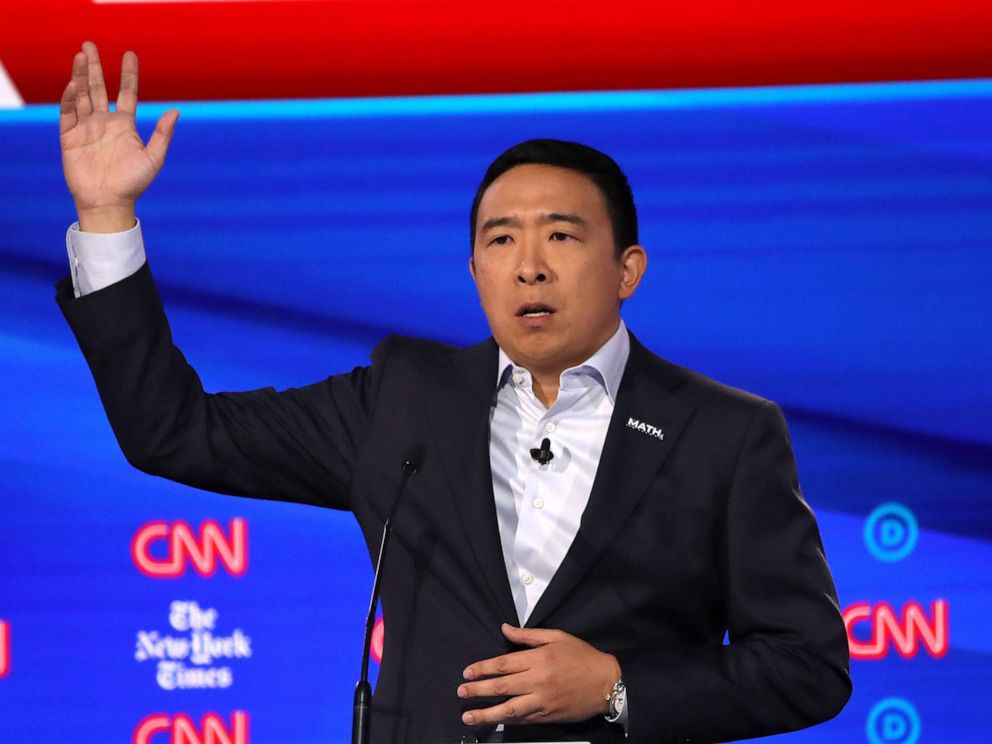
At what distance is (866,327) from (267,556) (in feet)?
4.82

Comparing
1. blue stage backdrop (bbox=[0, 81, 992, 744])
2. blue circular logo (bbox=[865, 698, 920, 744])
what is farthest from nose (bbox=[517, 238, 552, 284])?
blue circular logo (bbox=[865, 698, 920, 744])

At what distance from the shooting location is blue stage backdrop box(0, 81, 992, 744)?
309 cm

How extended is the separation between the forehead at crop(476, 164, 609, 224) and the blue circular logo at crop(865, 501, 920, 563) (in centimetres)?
134

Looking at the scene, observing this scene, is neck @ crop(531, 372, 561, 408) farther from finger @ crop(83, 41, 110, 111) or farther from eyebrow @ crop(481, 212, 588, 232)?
finger @ crop(83, 41, 110, 111)

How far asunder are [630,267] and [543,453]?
0.38 metres

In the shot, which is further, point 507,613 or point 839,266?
point 839,266

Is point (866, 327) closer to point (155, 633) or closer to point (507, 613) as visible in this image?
point (507, 613)

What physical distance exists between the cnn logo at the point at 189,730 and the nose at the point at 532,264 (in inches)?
59.7

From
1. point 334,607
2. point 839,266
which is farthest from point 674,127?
point 334,607

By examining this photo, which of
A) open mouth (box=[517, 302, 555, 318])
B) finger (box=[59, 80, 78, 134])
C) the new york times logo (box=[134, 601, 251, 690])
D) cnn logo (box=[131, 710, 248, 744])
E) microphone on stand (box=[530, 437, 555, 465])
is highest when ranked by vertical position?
finger (box=[59, 80, 78, 134])

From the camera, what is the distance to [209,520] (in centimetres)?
310

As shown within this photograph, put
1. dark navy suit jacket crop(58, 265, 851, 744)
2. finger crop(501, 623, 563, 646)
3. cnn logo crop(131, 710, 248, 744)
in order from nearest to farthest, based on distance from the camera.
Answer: finger crop(501, 623, 563, 646)
dark navy suit jacket crop(58, 265, 851, 744)
cnn logo crop(131, 710, 248, 744)

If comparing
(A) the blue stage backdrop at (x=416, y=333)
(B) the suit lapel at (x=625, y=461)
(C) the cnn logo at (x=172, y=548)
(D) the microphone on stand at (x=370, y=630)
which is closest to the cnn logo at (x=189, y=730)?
(A) the blue stage backdrop at (x=416, y=333)

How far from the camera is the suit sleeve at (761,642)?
187cm
